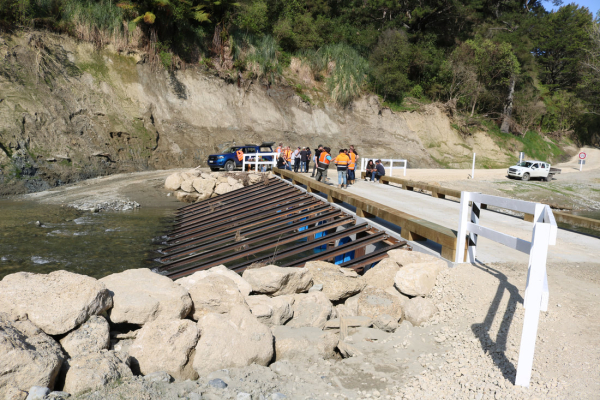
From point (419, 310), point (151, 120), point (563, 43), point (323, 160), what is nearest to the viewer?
point (419, 310)

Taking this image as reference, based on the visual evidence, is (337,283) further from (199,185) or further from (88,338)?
(199,185)

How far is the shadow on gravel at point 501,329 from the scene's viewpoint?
434cm

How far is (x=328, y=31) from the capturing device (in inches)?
1753

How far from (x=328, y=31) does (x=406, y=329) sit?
4314cm

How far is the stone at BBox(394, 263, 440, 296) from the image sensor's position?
6.46 m

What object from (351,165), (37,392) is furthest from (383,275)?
(351,165)

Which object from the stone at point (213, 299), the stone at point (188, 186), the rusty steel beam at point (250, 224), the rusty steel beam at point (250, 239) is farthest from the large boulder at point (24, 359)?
the stone at point (188, 186)

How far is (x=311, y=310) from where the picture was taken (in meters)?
6.31

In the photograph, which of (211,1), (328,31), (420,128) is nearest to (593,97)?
(420,128)

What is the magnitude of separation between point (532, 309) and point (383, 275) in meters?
3.32

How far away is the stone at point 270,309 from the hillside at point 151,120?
19.7 m

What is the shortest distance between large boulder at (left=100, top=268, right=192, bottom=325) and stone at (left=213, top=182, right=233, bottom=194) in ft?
54.8

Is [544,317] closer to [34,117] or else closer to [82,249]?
[82,249]

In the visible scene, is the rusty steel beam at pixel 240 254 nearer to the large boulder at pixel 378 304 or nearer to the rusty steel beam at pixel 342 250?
the rusty steel beam at pixel 342 250
